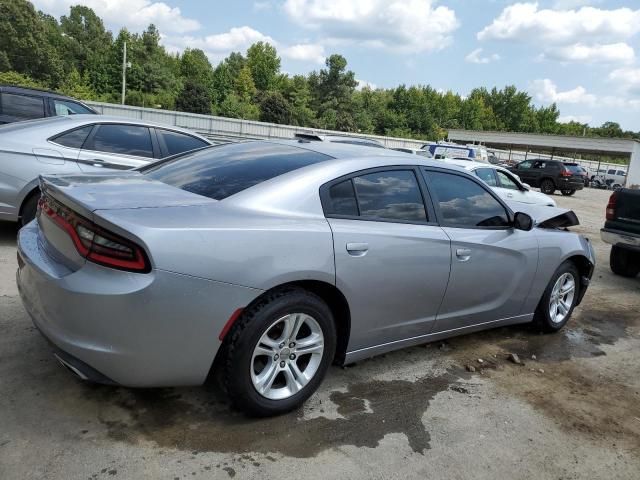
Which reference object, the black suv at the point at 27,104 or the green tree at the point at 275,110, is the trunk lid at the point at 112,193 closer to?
the black suv at the point at 27,104

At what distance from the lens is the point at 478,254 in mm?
3732

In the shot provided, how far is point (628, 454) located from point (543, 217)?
7.82 feet

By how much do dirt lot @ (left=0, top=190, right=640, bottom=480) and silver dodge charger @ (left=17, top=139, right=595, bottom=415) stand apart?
0.86ft

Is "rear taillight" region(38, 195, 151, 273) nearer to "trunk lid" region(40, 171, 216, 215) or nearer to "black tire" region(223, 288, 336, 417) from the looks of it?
"trunk lid" region(40, 171, 216, 215)

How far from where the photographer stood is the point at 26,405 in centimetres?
271

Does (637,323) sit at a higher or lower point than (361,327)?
lower

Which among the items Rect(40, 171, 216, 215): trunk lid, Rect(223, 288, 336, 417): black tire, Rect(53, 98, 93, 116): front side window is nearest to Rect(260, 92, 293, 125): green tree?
Rect(53, 98, 93, 116): front side window

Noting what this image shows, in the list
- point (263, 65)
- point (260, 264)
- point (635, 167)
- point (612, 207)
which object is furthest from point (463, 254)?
point (263, 65)

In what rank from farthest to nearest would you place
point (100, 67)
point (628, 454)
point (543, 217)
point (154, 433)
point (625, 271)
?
point (100, 67) < point (625, 271) < point (543, 217) < point (628, 454) < point (154, 433)

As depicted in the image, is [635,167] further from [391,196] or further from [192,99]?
[391,196]

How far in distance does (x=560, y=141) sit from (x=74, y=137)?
4825cm

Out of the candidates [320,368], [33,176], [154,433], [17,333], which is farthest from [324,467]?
[33,176]

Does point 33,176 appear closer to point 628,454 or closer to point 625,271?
point 628,454

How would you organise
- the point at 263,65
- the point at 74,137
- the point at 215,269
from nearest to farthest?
the point at 215,269, the point at 74,137, the point at 263,65
